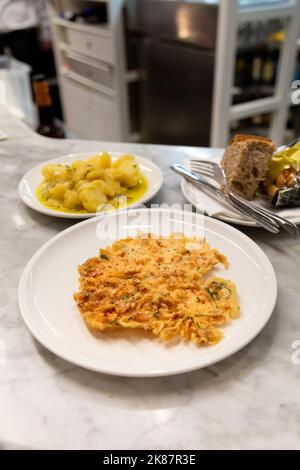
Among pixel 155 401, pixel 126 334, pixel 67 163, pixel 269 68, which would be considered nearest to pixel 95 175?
pixel 67 163

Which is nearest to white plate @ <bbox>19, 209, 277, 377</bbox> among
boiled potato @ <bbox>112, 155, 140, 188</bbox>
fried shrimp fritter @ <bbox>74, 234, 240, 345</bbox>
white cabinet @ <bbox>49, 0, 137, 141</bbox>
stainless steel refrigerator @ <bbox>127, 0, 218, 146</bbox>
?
fried shrimp fritter @ <bbox>74, 234, 240, 345</bbox>

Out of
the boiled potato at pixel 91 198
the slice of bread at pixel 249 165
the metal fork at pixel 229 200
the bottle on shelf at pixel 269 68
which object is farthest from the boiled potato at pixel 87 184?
the bottle on shelf at pixel 269 68

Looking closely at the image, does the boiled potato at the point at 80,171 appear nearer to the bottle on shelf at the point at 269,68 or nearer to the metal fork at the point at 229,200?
the metal fork at the point at 229,200

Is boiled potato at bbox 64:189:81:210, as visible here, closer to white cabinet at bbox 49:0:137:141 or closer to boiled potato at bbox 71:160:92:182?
boiled potato at bbox 71:160:92:182

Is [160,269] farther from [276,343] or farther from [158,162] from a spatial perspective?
[158,162]

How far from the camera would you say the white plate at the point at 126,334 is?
1.71 feet

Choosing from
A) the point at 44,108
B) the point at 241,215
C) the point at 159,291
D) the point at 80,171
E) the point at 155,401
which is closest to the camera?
the point at 155,401

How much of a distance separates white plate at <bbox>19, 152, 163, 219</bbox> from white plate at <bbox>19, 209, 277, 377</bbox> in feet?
0.24

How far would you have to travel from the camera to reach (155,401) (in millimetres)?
513

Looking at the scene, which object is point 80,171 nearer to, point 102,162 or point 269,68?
point 102,162

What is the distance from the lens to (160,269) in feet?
2.18

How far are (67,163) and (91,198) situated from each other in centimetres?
29
